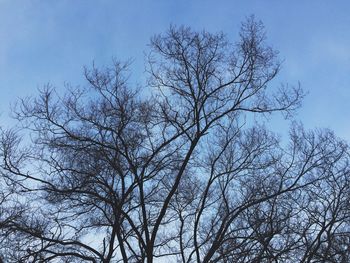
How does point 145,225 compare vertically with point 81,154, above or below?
below

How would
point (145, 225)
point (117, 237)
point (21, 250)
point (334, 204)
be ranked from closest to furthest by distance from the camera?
point (21, 250) < point (145, 225) < point (117, 237) < point (334, 204)

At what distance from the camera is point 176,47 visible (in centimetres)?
1481

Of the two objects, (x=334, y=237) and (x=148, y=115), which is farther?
(x=334, y=237)

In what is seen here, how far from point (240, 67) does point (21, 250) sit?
868cm

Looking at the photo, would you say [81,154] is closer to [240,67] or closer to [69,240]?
[69,240]

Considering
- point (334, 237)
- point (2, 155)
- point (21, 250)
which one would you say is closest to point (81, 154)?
point (2, 155)

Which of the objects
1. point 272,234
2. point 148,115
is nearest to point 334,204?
point 272,234

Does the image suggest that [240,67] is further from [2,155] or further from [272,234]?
[2,155]

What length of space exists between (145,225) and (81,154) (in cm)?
294

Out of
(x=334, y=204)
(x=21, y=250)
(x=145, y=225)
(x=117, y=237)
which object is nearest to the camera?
(x=21, y=250)

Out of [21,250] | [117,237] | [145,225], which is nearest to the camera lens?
[21,250]

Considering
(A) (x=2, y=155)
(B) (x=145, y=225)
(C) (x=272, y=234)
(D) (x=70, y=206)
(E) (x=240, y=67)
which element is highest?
(E) (x=240, y=67)

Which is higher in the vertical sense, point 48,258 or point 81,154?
point 81,154

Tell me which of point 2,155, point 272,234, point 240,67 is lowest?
point 272,234
